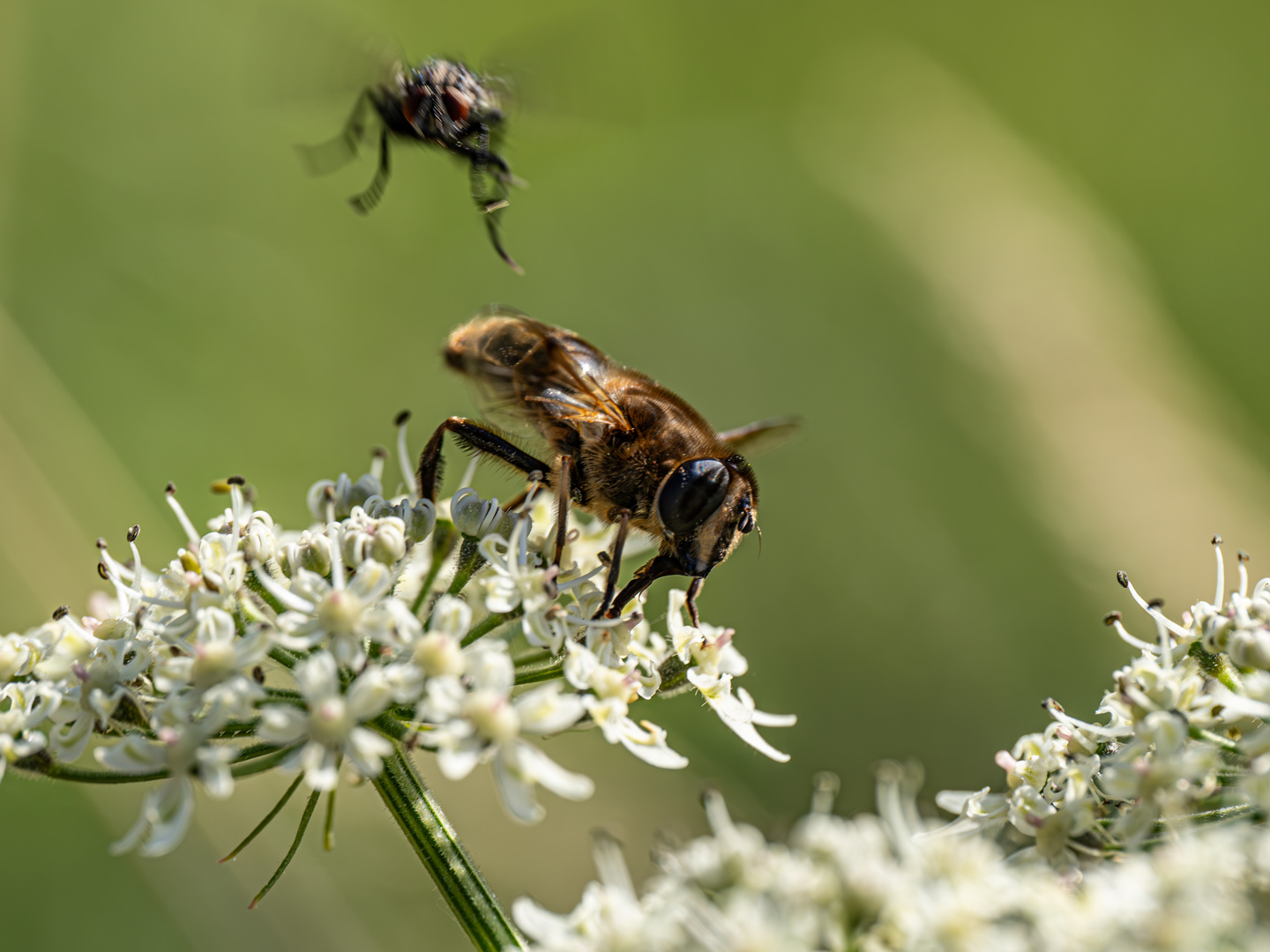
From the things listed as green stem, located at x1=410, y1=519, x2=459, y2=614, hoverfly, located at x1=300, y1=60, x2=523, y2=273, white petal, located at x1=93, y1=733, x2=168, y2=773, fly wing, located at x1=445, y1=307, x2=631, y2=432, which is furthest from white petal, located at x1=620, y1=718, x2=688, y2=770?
hoverfly, located at x1=300, y1=60, x2=523, y2=273

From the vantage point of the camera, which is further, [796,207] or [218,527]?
[796,207]

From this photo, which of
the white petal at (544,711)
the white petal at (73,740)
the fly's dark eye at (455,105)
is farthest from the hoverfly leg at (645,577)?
the fly's dark eye at (455,105)

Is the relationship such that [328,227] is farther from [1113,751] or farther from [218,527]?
[1113,751]

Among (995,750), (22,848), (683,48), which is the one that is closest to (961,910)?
(995,750)

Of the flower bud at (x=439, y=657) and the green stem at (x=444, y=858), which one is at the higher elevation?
the flower bud at (x=439, y=657)

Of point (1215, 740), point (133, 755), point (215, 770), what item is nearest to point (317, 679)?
point (215, 770)

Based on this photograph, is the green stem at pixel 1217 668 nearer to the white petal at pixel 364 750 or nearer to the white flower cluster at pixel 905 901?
the white flower cluster at pixel 905 901
